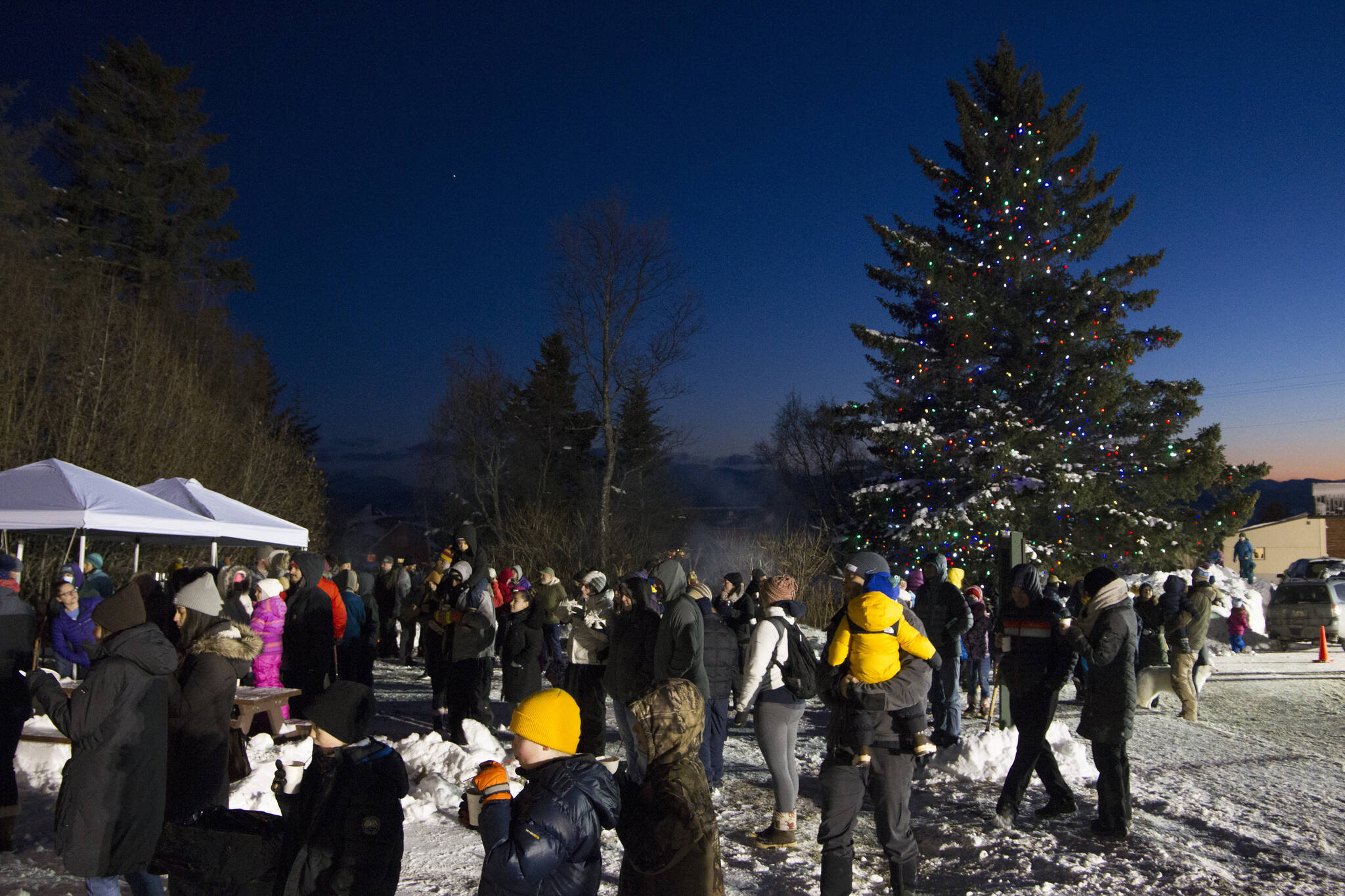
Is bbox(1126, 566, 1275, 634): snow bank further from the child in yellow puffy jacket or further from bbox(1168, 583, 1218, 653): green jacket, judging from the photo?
the child in yellow puffy jacket

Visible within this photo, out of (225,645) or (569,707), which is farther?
(225,645)

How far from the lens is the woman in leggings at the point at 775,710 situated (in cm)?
542

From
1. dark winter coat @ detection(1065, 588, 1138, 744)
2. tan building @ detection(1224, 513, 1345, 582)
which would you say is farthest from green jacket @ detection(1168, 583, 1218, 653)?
tan building @ detection(1224, 513, 1345, 582)

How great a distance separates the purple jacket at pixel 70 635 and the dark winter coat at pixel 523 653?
405 centimetres

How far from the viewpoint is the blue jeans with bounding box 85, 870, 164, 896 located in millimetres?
3729

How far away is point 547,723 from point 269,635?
624 centimetres

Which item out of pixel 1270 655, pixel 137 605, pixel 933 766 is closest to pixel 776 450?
pixel 1270 655

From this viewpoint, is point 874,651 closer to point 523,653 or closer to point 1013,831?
point 1013,831

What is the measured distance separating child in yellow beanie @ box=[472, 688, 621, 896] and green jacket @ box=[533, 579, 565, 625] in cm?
679

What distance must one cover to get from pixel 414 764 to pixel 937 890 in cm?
404

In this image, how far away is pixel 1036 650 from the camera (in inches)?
243

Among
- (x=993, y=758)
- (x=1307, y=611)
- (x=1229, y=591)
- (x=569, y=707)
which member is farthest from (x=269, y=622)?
(x=1229, y=591)

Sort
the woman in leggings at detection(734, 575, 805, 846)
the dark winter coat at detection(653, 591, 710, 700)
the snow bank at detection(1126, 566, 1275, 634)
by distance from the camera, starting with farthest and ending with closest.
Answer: the snow bank at detection(1126, 566, 1275, 634) → the dark winter coat at detection(653, 591, 710, 700) → the woman in leggings at detection(734, 575, 805, 846)

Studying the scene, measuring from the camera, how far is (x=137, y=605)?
409 cm
